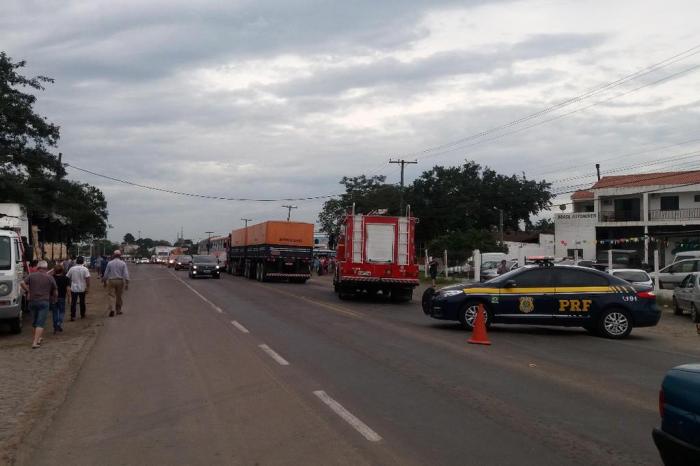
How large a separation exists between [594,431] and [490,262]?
3614 cm

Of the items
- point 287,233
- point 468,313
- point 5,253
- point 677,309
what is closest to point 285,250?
point 287,233

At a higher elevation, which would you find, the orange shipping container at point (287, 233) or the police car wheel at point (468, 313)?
the orange shipping container at point (287, 233)

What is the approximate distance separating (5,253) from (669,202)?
4702 centimetres

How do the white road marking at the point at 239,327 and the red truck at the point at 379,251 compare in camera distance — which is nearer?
the white road marking at the point at 239,327

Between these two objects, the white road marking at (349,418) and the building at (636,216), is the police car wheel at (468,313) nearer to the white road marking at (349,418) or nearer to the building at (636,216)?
the white road marking at (349,418)

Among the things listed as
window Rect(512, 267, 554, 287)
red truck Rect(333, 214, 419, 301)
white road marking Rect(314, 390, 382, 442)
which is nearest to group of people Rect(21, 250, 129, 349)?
white road marking Rect(314, 390, 382, 442)

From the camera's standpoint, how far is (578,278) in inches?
634

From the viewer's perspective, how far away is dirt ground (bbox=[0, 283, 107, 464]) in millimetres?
7391

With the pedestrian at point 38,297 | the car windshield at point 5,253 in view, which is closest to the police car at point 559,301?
the pedestrian at point 38,297

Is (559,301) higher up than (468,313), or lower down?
higher up

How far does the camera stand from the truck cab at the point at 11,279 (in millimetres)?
15305

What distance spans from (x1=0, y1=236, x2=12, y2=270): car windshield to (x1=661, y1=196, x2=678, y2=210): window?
1836 inches

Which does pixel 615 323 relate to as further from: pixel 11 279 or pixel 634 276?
pixel 11 279

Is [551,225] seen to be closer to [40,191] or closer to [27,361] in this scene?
[40,191]
